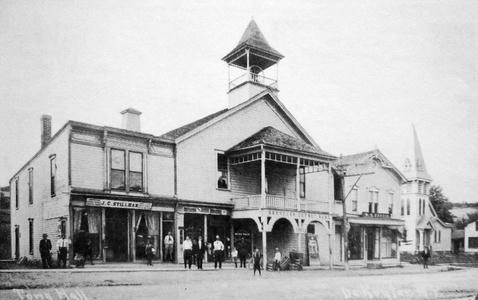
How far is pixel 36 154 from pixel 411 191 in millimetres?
34517

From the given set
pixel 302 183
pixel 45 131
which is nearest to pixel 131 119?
pixel 45 131

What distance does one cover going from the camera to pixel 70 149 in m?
21.0

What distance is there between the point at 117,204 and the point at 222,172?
6541 mm

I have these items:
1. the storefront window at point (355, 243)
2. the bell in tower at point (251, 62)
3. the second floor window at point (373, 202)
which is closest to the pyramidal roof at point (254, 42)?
the bell in tower at point (251, 62)

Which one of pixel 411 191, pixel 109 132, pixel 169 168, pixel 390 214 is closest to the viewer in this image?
pixel 109 132

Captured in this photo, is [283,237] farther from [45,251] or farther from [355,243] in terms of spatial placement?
[45,251]

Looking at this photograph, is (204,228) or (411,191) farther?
(411,191)

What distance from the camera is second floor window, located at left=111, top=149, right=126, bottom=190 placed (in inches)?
880

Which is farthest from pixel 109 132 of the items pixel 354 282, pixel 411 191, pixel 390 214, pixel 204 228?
pixel 411 191

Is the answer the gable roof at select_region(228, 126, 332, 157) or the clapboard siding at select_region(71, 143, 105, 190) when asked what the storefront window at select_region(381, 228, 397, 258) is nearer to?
the gable roof at select_region(228, 126, 332, 157)

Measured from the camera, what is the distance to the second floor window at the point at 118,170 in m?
22.3

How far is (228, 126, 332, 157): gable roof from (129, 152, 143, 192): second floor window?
5274 millimetres

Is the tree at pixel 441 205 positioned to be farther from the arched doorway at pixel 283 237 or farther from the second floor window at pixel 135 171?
the second floor window at pixel 135 171

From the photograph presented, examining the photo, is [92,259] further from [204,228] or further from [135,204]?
[204,228]
